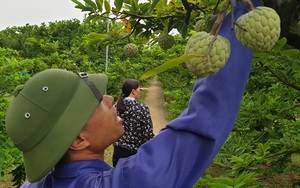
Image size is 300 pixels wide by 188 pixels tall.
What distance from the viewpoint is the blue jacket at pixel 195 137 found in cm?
97

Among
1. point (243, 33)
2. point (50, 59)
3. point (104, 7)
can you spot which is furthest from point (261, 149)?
point (50, 59)

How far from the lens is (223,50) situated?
0.66 meters

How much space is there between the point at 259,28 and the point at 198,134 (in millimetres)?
396

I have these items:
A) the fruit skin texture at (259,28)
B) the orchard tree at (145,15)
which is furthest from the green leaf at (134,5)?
the fruit skin texture at (259,28)

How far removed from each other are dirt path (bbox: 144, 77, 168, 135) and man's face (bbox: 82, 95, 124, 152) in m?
8.47

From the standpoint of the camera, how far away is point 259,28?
66cm

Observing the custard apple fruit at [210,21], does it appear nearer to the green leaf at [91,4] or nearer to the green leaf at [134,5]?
the green leaf at [134,5]

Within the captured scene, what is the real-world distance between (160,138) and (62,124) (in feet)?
0.93

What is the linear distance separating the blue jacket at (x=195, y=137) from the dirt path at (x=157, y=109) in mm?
8652

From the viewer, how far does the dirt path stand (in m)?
11.2

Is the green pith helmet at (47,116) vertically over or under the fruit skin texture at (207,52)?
under

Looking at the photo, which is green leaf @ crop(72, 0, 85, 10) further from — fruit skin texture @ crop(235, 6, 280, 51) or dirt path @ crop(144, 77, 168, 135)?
dirt path @ crop(144, 77, 168, 135)

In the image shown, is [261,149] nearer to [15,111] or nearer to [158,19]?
[158,19]

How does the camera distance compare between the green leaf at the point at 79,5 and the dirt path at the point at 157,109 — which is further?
the dirt path at the point at 157,109
